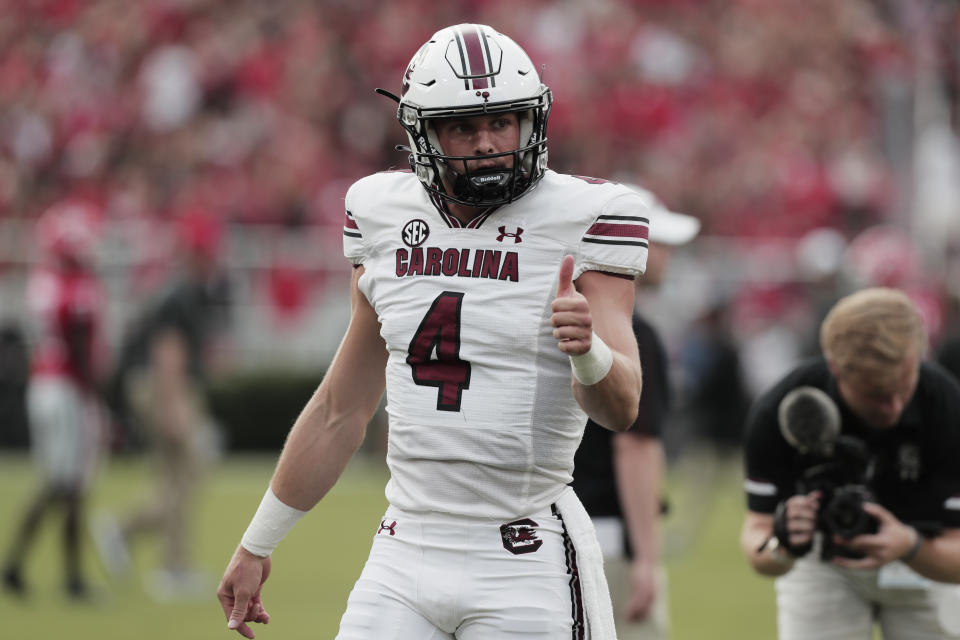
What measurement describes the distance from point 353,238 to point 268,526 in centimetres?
73

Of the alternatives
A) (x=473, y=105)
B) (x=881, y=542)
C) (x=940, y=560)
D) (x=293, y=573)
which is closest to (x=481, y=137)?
(x=473, y=105)

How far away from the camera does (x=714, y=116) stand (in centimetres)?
1730

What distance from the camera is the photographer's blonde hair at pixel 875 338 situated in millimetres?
3955

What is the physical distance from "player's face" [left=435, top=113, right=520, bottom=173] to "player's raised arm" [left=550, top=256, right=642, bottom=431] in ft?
1.13

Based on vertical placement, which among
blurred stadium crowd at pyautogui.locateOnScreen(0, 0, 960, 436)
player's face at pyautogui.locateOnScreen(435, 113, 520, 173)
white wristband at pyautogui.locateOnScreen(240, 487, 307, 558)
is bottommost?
white wristband at pyautogui.locateOnScreen(240, 487, 307, 558)

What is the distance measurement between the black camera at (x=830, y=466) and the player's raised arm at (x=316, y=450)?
1111 millimetres

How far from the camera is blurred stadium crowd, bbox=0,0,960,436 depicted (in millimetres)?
15789

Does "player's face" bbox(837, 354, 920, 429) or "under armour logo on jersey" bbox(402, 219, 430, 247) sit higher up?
"under armour logo on jersey" bbox(402, 219, 430, 247)

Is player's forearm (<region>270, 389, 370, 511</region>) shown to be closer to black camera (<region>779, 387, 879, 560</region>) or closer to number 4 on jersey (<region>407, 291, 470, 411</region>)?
number 4 on jersey (<region>407, 291, 470, 411</region>)

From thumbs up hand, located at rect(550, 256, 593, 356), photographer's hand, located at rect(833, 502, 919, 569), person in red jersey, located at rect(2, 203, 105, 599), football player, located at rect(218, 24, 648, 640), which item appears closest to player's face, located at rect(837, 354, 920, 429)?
photographer's hand, located at rect(833, 502, 919, 569)

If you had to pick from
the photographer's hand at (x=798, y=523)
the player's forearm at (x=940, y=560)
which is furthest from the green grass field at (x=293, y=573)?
the photographer's hand at (x=798, y=523)

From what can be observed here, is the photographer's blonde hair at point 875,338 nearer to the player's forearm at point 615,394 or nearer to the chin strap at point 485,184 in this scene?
the player's forearm at point 615,394

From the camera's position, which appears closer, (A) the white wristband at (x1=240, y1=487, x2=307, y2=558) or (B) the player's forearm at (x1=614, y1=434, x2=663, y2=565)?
(A) the white wristband at (x1=240, y1=487, x2=307, y2=558)

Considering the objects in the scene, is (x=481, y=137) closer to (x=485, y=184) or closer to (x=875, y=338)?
(x=485, y=184)
